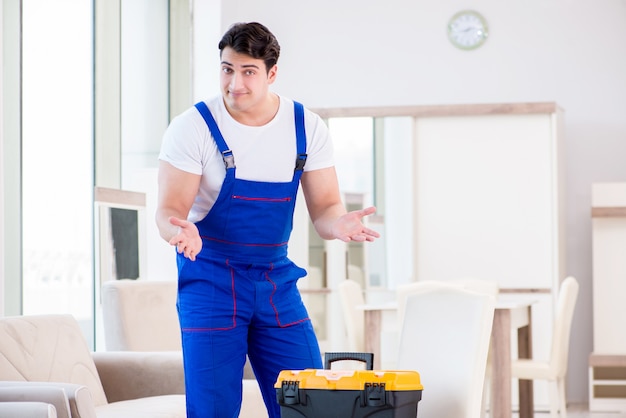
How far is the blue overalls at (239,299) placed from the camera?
2174mm

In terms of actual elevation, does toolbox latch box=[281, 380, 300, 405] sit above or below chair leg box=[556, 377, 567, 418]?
above

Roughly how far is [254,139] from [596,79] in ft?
17.6

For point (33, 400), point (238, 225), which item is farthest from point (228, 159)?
point (33, 400)

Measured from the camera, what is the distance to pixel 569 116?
23.5 ft

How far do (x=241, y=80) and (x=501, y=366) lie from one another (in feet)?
10.1

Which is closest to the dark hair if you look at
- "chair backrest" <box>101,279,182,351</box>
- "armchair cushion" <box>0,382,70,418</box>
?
"armchair cushion" <box>0,382,70,418</box>

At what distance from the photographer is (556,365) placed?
5324 mm

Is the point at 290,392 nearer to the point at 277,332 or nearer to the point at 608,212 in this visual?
the point at 277,332

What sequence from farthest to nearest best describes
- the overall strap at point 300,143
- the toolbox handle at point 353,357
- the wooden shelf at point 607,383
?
the wooden shelf at point 607,383
the overall strap at point 300,143
the toolbox handle at point 353,357

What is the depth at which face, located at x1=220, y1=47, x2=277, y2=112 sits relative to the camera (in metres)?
2.24

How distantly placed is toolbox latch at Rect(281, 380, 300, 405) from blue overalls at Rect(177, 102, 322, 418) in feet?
0.83

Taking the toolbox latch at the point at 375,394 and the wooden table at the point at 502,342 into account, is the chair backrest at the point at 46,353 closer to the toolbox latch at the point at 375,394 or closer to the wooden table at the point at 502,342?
the toolbox latch at the point at 375,394

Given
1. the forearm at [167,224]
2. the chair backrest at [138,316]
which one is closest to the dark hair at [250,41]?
the forearm at [167,224]

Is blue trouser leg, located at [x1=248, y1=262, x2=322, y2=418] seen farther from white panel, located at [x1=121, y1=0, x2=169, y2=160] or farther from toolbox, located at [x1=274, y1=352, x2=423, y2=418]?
white panel, located at [x1=121, y1=0, x2=169, y2=160]
